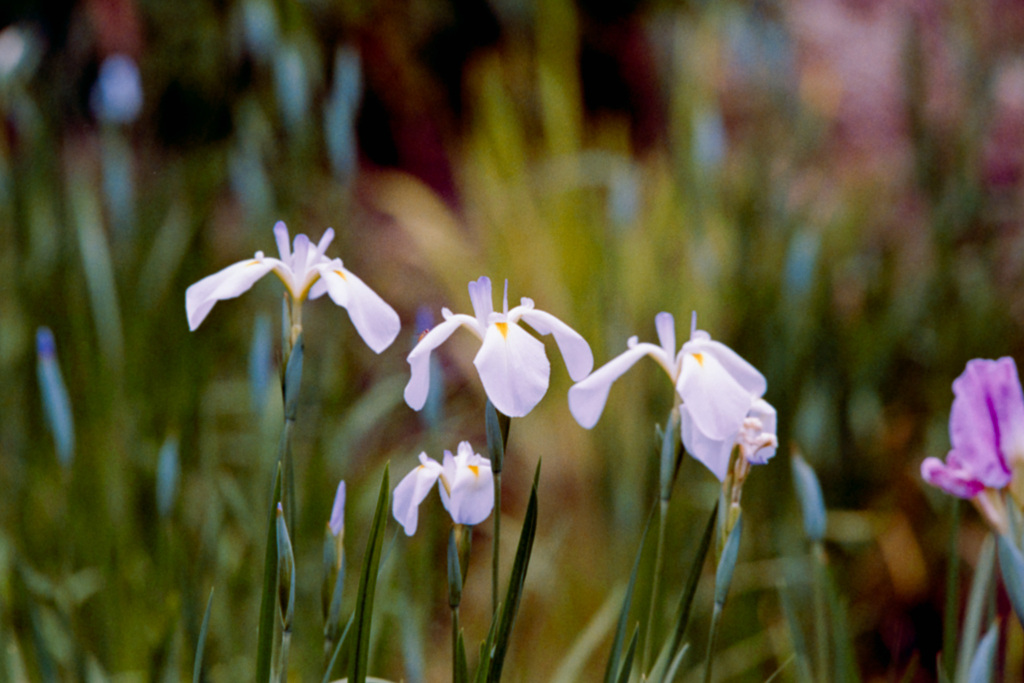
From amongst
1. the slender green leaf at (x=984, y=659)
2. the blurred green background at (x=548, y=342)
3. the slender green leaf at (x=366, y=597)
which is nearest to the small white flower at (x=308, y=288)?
the slender green leaf at (x=366, y=597)

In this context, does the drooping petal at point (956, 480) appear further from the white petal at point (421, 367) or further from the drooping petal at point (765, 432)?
the white petal at point (421, 367)

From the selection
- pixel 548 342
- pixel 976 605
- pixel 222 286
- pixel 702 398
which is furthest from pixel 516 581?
pixel 548 342

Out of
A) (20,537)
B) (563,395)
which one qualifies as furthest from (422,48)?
(20,537)

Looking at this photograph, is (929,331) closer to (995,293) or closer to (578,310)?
(995,293)

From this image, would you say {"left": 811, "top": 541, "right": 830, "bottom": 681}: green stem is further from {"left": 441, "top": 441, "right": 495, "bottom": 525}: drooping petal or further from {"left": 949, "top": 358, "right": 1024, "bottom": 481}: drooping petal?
{"left": 441, "top": 441, "right": 495, "bottom": 525}: drooping petal

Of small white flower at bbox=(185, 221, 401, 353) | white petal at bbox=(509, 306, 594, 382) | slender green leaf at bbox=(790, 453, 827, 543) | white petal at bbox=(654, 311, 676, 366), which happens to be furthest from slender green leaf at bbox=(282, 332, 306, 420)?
slender green leaf at bbox=(790, 453, 827, 543)
